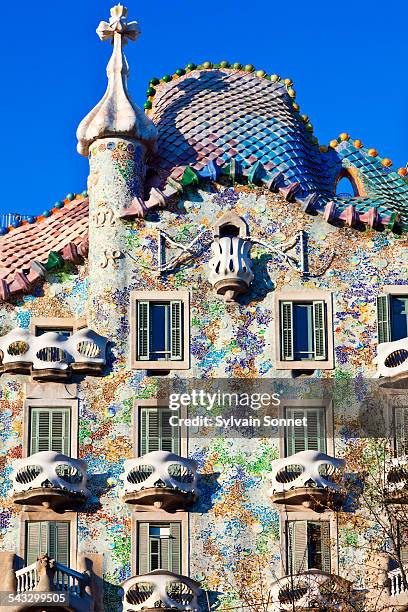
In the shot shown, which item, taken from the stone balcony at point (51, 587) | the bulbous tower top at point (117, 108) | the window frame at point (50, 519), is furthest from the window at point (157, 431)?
the bulbous tower top at point (117, 108)

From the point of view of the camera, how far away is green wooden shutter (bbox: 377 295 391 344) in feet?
158

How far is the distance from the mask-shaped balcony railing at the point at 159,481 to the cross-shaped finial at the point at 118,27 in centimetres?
1019

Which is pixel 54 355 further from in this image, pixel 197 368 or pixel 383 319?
pixel 383 319

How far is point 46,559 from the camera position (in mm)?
44906

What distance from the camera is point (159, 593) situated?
148 ft

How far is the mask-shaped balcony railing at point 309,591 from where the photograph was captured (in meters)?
45.0

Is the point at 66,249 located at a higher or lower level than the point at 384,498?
higher

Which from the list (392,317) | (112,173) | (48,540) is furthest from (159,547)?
(112,173)

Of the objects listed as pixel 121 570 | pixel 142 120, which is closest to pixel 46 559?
pixel 121 570

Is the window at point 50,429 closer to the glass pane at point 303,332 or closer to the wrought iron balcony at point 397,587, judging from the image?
the glass pane at point 303,332

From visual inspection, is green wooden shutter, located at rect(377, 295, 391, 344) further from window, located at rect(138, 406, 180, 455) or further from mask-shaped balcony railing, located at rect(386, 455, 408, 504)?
window, located at rect(138, 406, 180, 455)

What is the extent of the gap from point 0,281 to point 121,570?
7222 mm

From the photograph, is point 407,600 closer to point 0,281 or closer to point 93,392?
point 93,392

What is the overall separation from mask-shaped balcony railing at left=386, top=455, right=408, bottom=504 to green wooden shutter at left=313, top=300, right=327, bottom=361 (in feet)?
9.73
